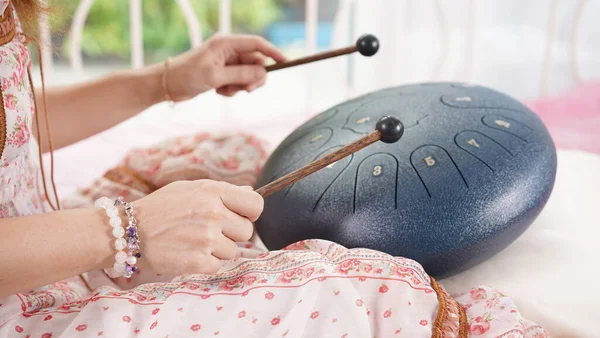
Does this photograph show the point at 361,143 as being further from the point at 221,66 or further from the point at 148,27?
the point at 148,27

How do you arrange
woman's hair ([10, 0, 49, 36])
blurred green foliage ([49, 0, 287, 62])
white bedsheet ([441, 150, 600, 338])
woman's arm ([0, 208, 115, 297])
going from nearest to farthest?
woman's arm ([0, 208, 115, 297]) → white bedsheet ([441, 150, 600, 338]) → woman's hair ([10, 0, 49, 36]) → blurred green foliage ([49, 0, 287, 62])

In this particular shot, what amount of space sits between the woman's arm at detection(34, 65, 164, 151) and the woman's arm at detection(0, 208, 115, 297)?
40cm

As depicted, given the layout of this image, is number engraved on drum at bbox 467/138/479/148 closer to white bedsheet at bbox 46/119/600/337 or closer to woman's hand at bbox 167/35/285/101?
white bedsheet at bbox 46/119/600/337

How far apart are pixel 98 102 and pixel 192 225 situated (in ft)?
1.53

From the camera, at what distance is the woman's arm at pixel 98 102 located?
958 mm

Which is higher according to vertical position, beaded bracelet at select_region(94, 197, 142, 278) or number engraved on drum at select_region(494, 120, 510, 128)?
number engraved on drum at select_region(494, 120, 510, 128)

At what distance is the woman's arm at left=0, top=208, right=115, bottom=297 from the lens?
0.57 meters

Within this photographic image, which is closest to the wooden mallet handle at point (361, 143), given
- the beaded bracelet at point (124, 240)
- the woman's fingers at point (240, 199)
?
the woman's fingers at point (240, 199)

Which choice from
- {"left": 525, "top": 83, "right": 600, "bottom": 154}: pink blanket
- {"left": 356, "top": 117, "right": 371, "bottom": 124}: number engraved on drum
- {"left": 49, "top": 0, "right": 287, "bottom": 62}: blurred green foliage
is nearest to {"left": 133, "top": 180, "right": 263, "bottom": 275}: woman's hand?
{"left": 356, "top": 117, "right": 371, "bottom": 124}: number engraved on drum

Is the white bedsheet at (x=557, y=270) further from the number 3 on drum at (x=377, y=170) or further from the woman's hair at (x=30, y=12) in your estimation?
the woman's hair at (x=30, y=12)

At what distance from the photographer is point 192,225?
0.59 m

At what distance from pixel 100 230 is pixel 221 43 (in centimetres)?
43

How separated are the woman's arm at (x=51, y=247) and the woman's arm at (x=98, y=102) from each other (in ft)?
1.31

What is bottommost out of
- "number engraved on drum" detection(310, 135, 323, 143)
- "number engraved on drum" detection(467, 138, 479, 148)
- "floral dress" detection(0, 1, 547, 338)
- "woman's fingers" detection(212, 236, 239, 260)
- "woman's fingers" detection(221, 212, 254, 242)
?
"floral dress" detection(0, 1, 547, 338)
